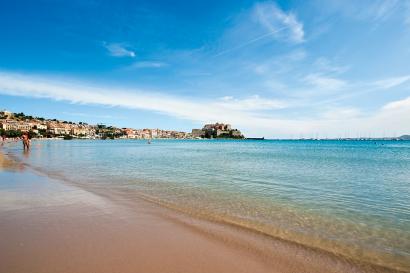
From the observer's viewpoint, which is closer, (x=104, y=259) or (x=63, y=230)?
(x=104, y=259)

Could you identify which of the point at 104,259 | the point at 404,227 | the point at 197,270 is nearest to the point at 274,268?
the point at 197,270

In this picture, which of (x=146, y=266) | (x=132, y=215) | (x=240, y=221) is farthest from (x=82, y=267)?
(x=240, y=221)

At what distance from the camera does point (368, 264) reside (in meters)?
5.52

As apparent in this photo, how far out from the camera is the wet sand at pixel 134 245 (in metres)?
4.90

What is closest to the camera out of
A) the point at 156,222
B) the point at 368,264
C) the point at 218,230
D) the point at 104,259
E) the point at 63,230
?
the point at 104,259

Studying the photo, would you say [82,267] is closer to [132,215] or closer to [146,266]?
[146,266]

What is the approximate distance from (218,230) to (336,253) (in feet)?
9.08

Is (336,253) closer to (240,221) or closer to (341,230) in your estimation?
(341,230)

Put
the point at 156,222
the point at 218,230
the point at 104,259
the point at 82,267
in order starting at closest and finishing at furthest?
the point at 82,267 → the point at 104,259 → the point at 218,230 → the point at 156,222

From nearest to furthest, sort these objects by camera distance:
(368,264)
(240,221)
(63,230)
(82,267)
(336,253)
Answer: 1. (82,267)
2. (368,264)
3. (336,253)
4. (63,230)
5. (240,221)

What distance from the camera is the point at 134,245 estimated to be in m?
5.82

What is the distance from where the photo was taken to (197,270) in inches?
188

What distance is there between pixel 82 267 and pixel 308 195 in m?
10.4

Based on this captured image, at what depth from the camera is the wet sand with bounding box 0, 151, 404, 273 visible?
490 centimetres
